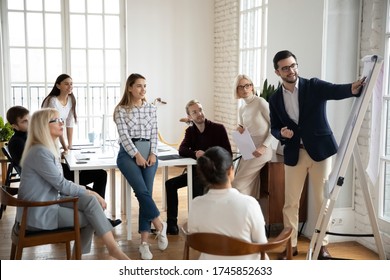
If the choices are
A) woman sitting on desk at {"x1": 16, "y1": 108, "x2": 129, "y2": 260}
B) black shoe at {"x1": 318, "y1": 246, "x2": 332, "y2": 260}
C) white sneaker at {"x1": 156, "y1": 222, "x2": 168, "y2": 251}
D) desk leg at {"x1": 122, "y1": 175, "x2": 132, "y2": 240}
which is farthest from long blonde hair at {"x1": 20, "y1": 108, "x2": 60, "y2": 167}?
black shoe at {"x1": 318, "y1": 246, "x2": 332, "y2": 260}

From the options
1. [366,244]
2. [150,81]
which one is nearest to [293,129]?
[366,244]

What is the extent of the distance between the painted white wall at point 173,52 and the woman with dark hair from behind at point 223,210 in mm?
5532

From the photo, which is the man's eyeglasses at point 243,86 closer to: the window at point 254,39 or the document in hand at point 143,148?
the document in hand at point 143,148

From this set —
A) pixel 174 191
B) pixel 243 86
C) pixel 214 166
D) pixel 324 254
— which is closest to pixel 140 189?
pixel 174 191

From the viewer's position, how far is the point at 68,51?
7449 millimetres

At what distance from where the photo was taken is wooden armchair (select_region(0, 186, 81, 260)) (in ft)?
10.5

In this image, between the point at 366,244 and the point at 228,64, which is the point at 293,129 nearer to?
the point at 366,244

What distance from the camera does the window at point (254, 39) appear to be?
665cm

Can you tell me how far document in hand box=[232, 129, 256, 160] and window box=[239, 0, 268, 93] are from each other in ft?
8.20

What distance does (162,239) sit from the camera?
13.9 ft

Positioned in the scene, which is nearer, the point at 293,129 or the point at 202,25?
the point at 293,129

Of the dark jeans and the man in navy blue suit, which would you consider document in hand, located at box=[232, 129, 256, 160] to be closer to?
the man in navy blue suit

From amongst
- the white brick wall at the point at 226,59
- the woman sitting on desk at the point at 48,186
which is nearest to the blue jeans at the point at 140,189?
the woman sitting on desk at the point at 48,186
